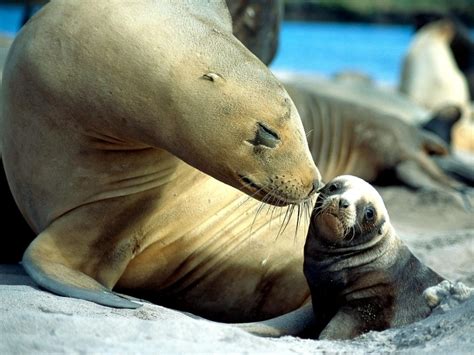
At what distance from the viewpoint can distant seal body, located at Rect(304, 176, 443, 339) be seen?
4023 mm

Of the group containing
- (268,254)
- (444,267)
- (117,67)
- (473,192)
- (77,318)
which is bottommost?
(473,192)

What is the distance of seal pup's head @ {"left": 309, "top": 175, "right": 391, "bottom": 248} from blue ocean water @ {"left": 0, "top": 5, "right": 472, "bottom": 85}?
677 inches

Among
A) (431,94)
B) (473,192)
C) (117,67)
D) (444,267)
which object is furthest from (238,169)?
(431,94)

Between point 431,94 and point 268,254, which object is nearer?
point 268,254

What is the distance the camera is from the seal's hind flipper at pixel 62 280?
362 centimetres

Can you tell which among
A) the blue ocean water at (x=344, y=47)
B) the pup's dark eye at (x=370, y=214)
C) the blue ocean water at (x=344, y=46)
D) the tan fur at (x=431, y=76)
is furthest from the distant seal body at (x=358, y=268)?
the blue ocean water at (x=344, y=46)

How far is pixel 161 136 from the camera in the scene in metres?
3.71

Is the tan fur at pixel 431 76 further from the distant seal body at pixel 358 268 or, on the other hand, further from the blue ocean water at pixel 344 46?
the distant seal body at pixel 358 268

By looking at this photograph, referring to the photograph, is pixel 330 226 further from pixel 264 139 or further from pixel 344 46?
pixel 344 46

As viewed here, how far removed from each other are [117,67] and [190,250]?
33.6 inches

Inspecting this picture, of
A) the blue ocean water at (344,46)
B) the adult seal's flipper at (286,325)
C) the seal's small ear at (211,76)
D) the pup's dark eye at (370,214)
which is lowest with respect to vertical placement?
the blue ocean water at (344,46)

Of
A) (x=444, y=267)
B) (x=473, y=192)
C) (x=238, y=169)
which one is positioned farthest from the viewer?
(x=473, y=192)

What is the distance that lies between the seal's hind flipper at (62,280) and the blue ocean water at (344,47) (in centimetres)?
1769

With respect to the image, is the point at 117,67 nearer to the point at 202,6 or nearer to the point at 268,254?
the point at 202,6
